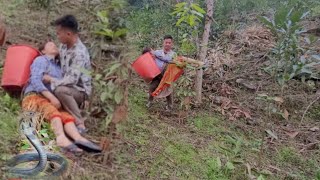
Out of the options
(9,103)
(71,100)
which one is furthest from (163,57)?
(71,100)

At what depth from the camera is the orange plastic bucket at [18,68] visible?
227 cm

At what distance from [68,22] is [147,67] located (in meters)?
2.55

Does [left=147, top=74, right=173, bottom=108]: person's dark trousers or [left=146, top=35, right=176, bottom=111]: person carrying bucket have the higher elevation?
[left=146, top=35, right=176, bottom=111]: person carrying bucket

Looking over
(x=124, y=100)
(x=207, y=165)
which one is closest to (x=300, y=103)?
(x=207, y=165)

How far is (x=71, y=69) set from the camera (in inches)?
89.7

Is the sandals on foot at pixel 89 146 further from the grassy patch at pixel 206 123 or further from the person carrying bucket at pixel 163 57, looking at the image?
the grassy patch at pixel 206 123

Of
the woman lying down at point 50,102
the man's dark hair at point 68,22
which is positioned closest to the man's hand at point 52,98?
the woman lying down at point 50,102

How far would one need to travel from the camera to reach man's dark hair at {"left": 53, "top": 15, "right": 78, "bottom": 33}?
227 cm

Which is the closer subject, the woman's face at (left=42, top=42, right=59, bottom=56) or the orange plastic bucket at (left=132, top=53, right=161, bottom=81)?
the woman's face at (left=42, top=42, right=59, bottom=56)

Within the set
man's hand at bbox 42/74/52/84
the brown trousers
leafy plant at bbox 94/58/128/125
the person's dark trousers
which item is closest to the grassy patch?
the person's dark trousers

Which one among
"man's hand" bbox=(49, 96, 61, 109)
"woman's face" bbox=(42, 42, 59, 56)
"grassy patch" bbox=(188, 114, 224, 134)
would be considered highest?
"woman's face" bbox=(42, 42, 59, 56)

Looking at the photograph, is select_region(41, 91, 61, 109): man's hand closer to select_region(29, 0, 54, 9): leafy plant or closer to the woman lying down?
the woman lying down

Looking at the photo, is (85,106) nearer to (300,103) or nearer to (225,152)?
(225,152)

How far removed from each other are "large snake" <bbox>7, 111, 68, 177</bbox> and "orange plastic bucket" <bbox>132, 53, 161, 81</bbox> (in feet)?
7.13
